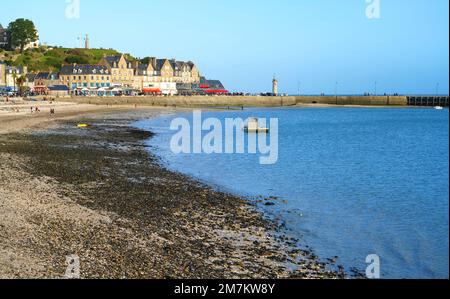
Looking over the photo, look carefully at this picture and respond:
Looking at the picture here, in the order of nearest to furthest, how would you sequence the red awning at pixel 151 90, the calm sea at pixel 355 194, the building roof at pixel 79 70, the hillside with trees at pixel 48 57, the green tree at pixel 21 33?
the calm sea at pixel 355 194 → the building roof at pixel 79 70 → the red awning at pixel 151 90 → the hillside with trees at pixel 48 57 → the green tree at pixel 21 33

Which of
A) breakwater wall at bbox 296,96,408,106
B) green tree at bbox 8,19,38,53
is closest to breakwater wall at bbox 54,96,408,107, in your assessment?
breakwater wall at bbox 296,96,408,106

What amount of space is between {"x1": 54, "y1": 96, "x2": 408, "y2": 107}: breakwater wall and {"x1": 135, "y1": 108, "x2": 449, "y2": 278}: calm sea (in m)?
59.8

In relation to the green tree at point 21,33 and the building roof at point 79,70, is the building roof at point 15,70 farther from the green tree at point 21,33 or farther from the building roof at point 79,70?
the green tree at point 21,33

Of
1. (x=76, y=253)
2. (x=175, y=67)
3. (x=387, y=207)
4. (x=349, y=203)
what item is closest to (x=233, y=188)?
(x=349, y=203)

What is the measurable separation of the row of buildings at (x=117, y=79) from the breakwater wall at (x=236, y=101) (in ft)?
46.4

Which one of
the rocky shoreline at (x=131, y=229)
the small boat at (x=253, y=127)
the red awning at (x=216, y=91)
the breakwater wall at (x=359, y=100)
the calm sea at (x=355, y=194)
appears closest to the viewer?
the rocky shoreline at (x=131, y=229)

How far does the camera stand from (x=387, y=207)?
19.5 meters

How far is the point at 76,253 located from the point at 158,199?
278 inches

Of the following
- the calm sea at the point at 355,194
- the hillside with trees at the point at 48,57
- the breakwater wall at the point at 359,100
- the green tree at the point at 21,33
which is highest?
the green tree at the point at 21,33

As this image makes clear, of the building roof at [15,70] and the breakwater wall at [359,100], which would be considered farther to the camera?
the breakwater wall at [359,100]

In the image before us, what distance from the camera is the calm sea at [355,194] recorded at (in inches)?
527

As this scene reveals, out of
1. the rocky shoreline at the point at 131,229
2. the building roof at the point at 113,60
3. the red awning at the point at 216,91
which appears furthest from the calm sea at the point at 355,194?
the red awning at the point at 216,91
